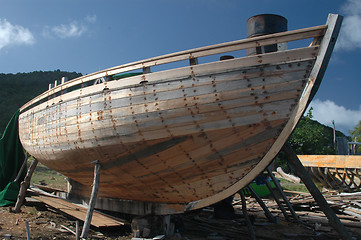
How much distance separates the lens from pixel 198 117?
149 inches

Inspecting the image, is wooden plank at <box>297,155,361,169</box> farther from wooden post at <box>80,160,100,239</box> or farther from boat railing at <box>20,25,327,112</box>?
wooden post at <box>80,160,100,239</box>

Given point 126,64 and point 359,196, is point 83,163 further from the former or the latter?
point 359,196

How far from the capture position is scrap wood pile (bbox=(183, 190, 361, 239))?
557 centimetres

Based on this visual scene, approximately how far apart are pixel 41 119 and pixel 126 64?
3.03 meters

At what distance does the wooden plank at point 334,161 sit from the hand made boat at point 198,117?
7282 millimetres

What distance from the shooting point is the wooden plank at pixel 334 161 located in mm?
9288

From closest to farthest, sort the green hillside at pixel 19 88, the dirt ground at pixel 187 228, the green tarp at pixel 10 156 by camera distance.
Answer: the dirt ground at pixel 187 228, the green tarp at pixel 10 156, the green hillside at pixel 19 88

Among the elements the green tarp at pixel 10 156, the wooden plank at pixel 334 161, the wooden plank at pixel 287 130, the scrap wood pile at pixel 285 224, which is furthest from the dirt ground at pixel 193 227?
the wooden plank at pixel 334 161

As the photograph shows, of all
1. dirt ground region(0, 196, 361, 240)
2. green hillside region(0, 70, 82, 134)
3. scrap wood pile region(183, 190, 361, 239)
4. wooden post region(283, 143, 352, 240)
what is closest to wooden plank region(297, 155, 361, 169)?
scrap wood pile region(183, 190, 361, 239)

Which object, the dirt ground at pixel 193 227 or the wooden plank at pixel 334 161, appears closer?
the dirt ground at pixel 193 227

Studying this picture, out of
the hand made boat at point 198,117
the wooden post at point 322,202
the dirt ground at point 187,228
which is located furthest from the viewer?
the dirt ground at point 187,228

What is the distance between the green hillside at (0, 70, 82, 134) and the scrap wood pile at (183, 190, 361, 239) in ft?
114

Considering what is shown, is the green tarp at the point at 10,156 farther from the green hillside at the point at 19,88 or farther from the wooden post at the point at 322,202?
the green hillside at the point at 19,88

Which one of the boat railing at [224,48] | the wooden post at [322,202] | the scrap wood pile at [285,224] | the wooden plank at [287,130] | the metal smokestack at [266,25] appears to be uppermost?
the metal smokestack at [266,25]
